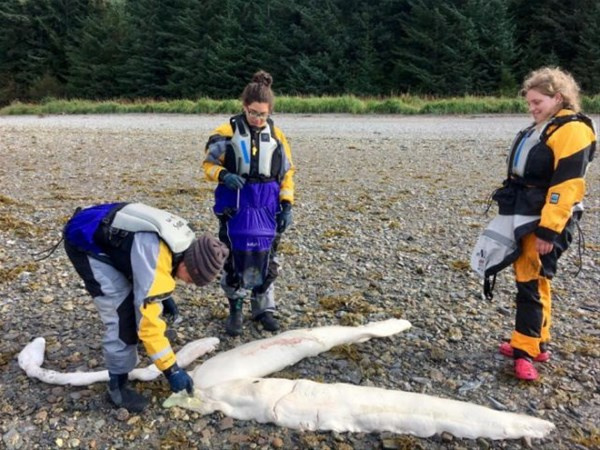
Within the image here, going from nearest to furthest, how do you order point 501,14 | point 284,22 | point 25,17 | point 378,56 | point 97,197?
1. point 97,197
2. point 501,14
3. point 378,56
4. point 284,22
5. point 25,17

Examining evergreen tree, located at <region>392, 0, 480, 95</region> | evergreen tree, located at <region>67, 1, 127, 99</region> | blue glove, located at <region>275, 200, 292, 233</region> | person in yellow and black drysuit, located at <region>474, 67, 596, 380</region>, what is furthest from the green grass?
evergreen tree, located at <region>67, 1, 127, 99</region>

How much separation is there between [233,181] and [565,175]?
2269 mm

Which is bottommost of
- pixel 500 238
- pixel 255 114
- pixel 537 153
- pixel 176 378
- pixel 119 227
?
pixel 176 378

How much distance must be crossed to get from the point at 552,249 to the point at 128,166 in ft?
32.2

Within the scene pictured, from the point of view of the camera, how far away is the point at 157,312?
3.09 meters

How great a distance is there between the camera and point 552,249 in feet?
11.8

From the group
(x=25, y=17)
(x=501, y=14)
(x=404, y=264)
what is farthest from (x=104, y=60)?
(x=404, y=264)

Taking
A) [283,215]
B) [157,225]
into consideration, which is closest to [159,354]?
[157,225]

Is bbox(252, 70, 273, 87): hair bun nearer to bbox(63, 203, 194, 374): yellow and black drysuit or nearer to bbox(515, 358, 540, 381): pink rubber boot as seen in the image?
bbox(63, 203, 194, 374): yellow and black drysuit

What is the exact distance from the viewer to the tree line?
107 ft

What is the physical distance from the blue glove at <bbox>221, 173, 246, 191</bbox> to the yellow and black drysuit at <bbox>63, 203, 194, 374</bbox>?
825 millimetres

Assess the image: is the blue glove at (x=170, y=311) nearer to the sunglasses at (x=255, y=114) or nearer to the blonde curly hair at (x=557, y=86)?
the sunglasses at (x=255, y=114)

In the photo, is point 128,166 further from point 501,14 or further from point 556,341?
point 501,14

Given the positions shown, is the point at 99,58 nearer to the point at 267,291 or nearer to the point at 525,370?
the point at 267,291
